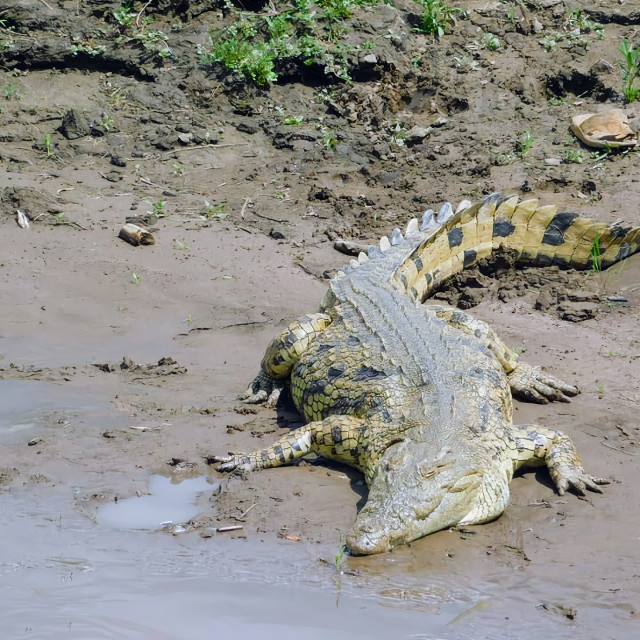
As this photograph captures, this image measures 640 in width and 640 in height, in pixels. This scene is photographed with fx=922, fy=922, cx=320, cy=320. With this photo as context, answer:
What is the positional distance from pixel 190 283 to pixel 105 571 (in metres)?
3.87

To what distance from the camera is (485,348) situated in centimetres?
575

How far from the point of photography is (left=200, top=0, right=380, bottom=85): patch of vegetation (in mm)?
10367

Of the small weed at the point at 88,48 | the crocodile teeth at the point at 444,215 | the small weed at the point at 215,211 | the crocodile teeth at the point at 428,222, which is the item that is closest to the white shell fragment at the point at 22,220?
the small weed at the point at 215,211

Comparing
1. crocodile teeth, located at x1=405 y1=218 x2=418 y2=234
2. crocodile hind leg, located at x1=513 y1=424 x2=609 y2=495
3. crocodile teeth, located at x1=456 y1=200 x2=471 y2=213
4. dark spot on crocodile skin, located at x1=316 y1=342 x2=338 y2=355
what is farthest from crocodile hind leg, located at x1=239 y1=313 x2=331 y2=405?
crocodile teeth, located at x1=456 y1=200 x2=471 y2=213

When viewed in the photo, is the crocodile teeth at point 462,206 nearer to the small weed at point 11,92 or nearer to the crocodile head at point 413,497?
the crocodile head at point 413,497

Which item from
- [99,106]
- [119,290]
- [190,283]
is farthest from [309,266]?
[99,106]

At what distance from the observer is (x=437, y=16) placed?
36.4 ft

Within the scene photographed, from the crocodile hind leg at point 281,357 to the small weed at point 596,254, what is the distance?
2654mm

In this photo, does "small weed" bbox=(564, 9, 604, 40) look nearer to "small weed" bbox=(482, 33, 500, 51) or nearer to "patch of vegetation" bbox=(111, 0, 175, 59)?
"small weed" bbox=(482, 33, 500, 51)

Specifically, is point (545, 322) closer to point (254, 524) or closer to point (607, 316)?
point (607, 316)

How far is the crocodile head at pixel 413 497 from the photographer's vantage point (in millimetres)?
4199

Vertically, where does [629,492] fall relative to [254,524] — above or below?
above

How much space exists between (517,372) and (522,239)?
2.10m

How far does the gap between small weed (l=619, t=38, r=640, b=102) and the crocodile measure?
3.91 meters
